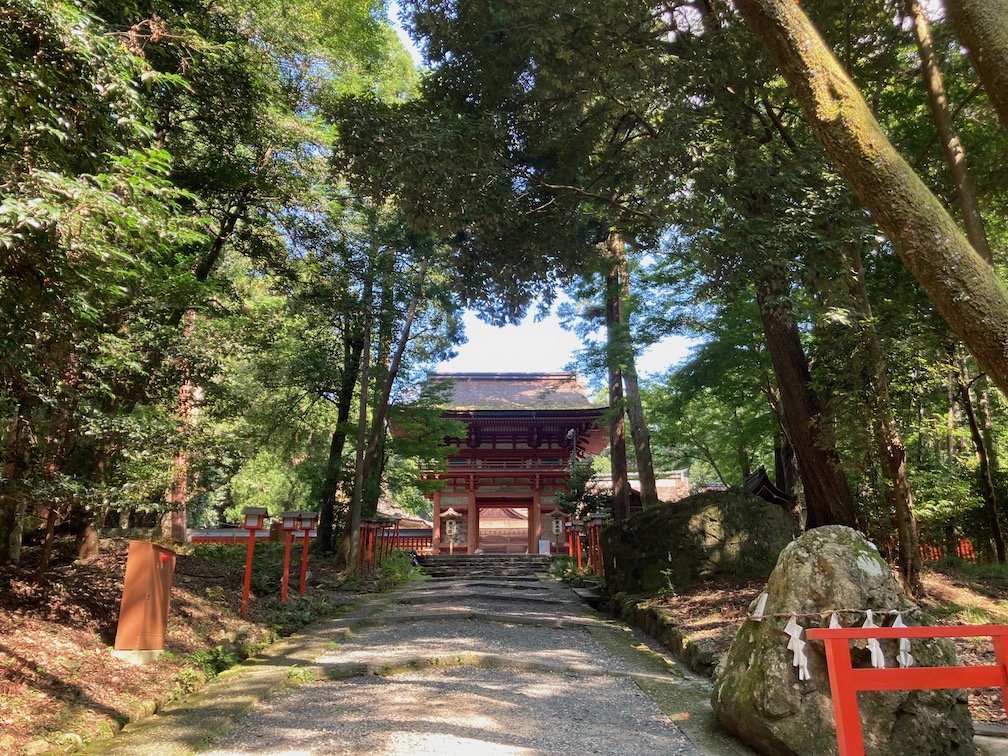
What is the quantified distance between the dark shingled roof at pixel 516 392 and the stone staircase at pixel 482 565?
4.60m

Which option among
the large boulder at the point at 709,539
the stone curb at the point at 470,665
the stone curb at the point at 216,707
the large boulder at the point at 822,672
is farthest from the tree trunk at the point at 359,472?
the large boulder at the point at 822,672

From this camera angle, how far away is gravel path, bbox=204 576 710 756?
10.5 ft

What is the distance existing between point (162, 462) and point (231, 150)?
13.0 ft

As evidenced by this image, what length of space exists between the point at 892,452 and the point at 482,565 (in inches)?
519

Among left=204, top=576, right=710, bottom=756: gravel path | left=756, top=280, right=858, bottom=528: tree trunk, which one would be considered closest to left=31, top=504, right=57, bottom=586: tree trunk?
left=204, top=576, right=710, bottom=756: gravel path

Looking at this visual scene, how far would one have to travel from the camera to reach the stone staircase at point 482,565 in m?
15.4

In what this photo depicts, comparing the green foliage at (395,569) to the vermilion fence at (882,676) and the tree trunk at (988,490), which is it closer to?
the tree trunk at (988,490)

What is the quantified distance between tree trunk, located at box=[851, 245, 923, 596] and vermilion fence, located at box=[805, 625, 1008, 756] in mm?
3333

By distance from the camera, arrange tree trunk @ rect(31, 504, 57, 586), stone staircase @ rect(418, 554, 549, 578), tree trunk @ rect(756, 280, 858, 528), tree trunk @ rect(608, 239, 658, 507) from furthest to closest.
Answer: stone staircase @ rect(418, 554, 549, 578) → tree trunk @ rect(608, 239, 658, 507) → tree trunk @ rect(756, 280, 858, 528) → tree trunk @ rect(31, 504, 57, 586)

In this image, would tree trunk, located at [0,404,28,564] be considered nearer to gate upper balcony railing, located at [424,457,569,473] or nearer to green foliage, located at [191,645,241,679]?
green foliage, located at [191,645,241,679]

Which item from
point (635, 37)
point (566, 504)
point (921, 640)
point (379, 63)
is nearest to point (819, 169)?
point (635, 37)

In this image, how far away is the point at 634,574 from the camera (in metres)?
8.89

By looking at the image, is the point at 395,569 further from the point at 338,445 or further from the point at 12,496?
the point at 12,496

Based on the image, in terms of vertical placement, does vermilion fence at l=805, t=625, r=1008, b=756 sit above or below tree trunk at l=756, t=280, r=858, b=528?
below
